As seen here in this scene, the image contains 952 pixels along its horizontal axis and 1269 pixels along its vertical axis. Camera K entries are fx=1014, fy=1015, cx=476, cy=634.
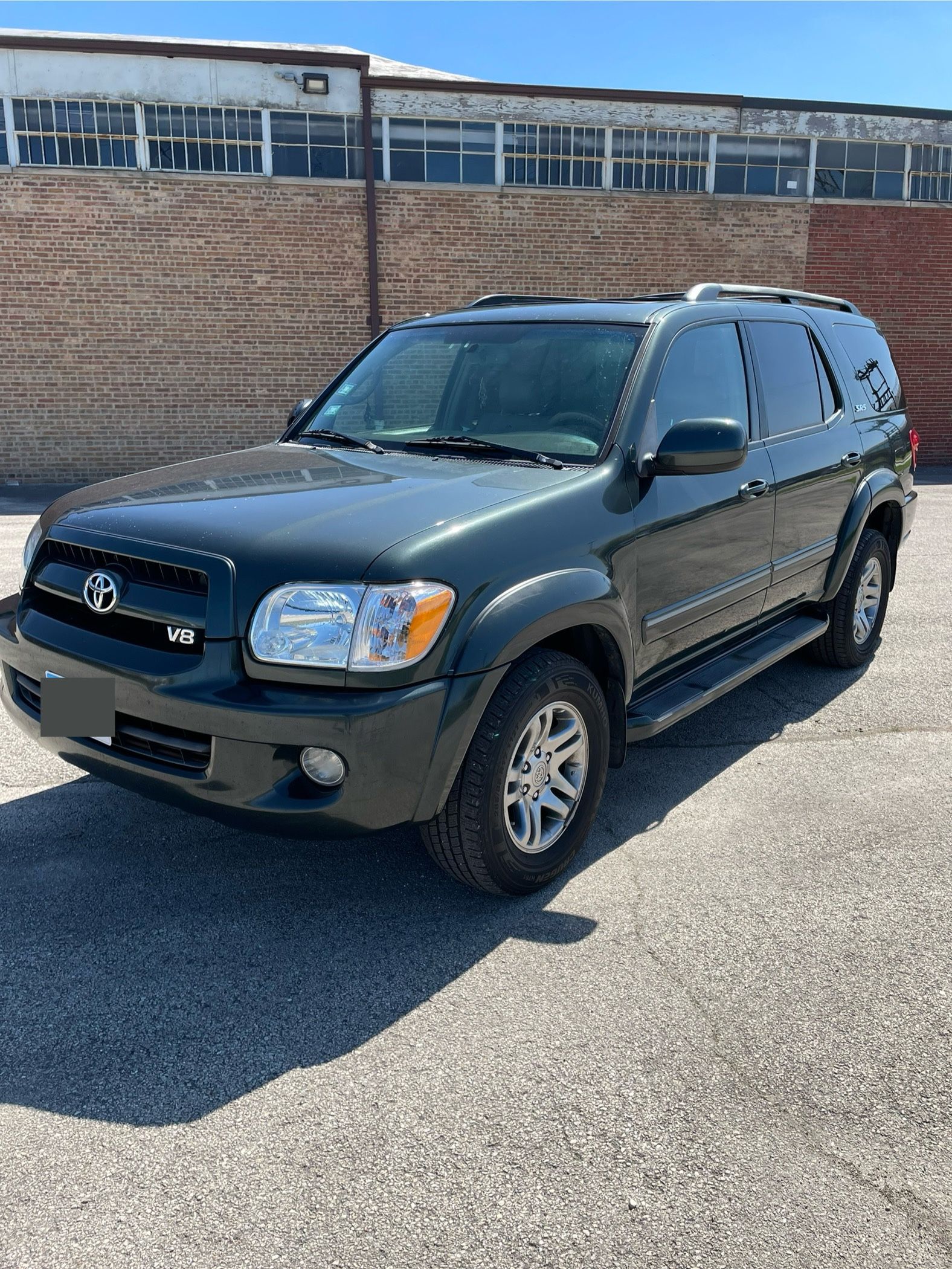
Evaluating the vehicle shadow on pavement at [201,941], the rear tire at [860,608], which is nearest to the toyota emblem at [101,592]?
the vehicle shadow on pavement at [201,941]

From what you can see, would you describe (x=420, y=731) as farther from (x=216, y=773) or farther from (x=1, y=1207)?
(x=1, y=1207)

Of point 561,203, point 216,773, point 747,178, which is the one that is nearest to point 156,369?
point 561,203

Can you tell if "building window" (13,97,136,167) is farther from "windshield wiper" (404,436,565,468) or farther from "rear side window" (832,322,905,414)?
"windshield wiper" (404,436,565,468)

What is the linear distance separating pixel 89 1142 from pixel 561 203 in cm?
1646

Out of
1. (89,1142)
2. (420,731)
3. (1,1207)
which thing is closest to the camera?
(1,1207)

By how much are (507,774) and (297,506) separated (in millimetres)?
1030

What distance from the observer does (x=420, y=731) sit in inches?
108

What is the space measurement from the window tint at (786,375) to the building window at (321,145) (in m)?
12.4

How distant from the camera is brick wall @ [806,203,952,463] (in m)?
17.9

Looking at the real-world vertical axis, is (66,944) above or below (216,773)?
below

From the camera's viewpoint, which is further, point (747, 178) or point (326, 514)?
point (747, 178)

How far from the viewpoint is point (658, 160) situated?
16703 mm

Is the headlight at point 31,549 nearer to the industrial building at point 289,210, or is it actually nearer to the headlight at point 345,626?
the headlight at point 345,626

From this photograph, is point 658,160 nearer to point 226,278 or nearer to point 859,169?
point 859,169
